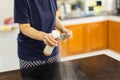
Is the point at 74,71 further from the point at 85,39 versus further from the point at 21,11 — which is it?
the point at 85,39

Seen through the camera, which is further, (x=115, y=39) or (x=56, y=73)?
(x=115, y=39)

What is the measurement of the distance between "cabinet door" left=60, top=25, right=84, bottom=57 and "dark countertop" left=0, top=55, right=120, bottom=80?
1.89 metres

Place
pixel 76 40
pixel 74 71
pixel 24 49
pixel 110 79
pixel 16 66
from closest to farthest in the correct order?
pixel 110 79, pixel 74 71, pixel 24 49, pixel 16 66, pixel 76 40

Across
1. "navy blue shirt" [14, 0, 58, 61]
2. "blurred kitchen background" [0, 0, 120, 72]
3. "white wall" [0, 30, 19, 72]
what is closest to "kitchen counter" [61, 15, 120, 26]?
"blurred kitchen background" [0, 0, 120, 72]

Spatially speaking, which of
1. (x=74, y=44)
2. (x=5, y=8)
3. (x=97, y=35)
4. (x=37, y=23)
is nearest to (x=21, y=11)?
(x=37, y=23)

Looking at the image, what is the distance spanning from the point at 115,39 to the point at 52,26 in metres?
2.24

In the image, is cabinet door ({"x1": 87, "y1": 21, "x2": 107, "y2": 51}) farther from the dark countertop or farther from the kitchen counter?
the dark countertop

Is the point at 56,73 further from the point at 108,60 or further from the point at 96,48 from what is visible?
the point at 96,48

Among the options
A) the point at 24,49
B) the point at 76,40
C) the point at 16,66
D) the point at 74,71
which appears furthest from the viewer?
the point at 76,40

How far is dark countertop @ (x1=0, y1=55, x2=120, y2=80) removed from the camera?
107 cm

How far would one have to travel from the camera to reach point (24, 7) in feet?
3.79

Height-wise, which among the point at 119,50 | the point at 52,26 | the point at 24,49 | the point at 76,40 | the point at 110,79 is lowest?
the point at 119,50

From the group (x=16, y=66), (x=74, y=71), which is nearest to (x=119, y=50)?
(x=16, y=66)

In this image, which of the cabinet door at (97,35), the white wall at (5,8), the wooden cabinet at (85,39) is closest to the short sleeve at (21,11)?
the white wall at (5,8)
